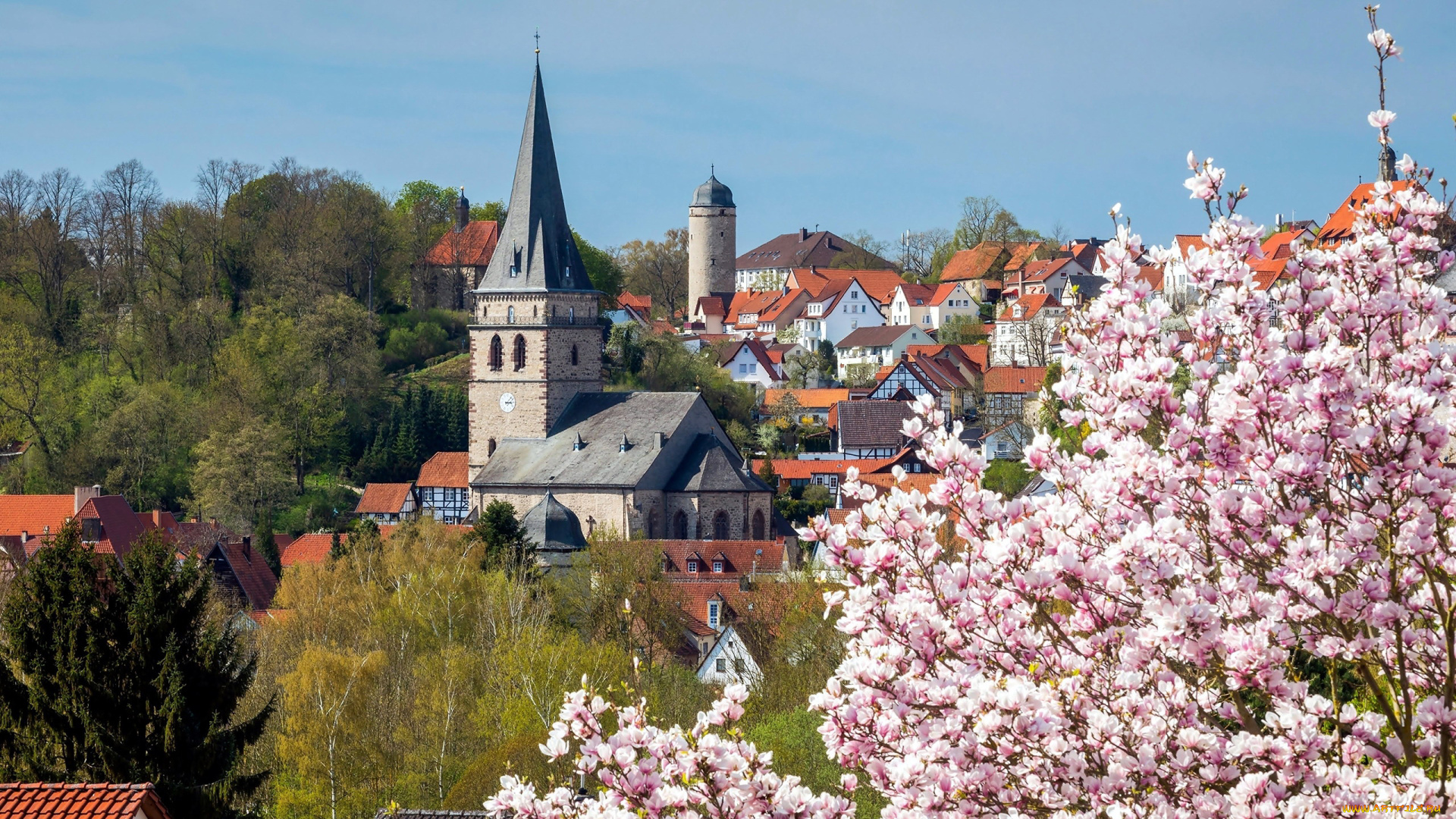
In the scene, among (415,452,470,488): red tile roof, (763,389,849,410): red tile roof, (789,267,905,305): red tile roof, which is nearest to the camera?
(415,452,470,488): red tile roof

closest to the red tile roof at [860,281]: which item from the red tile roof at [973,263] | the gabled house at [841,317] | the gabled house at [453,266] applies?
the gabled house at [841,317]

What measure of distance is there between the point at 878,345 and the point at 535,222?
4349 cm

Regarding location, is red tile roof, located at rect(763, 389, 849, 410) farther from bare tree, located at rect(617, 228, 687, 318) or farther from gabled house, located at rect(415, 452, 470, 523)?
bare tree, located at rect(617, 228, 687, 318)

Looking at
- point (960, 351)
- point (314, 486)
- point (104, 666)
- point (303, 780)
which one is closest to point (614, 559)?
point (303, 780)

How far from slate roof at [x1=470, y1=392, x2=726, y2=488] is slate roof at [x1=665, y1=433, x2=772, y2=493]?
564mm

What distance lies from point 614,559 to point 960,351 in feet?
170

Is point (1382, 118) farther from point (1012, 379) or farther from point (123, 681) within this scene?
point (1012, 379)

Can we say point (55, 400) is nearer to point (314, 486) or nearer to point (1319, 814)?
point (314, 486)

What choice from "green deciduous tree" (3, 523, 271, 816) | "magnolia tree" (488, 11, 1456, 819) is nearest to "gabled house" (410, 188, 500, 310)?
"green deciduous tree" (3, 523, 271, 816)

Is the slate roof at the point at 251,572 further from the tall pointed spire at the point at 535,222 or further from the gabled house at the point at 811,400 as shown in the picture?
the gabled house at the point at 811,400

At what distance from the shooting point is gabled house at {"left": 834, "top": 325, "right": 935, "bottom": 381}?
298 feet

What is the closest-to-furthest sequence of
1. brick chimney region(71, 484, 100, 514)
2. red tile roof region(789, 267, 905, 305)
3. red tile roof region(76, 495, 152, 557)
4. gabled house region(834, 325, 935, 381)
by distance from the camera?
1. red tile roof region(76, 495, 152, 557)
2. brick chimney region(71, 484, 100, 514)
3. gabled house region(834, 325, 935, 381)
4. red tile roof region(789, 267, 905, 305)

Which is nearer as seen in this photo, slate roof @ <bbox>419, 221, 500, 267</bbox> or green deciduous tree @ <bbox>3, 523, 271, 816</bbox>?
green deciduous tree @ <bbox>3, 523, 271, 816</bbox>

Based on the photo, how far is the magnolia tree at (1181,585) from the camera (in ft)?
18.2
